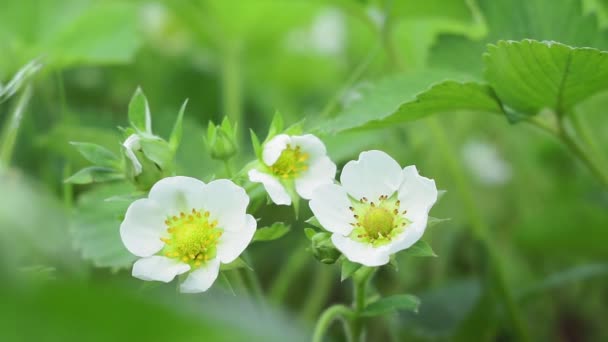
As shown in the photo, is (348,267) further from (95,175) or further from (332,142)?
(332,142)

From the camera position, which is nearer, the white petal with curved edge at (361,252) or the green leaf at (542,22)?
the white petal with curved edge at (361,252)

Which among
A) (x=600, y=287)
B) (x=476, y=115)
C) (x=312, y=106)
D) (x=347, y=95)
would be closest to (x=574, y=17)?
(x=347, y=95)

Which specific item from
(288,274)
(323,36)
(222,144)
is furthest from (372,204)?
(323,36)

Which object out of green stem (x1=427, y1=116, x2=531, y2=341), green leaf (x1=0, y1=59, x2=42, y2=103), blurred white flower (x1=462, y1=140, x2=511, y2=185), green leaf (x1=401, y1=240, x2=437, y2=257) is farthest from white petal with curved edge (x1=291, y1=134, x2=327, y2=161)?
blurred white flower (x1=462, y1=140, x2=511, y2=185)

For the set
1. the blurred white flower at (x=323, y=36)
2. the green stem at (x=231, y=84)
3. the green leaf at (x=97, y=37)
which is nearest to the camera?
the green leaf at (x=97, y=37)

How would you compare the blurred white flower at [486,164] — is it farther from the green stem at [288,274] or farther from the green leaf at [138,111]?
the green leaf at [138,111]

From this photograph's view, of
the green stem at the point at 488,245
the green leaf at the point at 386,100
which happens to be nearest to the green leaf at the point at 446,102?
the green leaf at the point at 386,100
